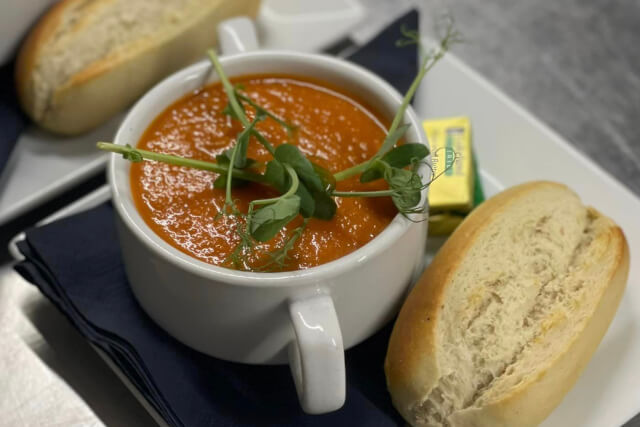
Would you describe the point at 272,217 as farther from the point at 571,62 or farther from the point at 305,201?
the point at 571,62

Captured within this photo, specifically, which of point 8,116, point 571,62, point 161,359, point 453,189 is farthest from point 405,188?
point 571,62

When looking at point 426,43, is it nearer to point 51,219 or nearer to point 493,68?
point 493,68

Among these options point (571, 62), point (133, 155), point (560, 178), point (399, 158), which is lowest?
point (571, 62)

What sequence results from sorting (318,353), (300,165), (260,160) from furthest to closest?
(260,160), (300,165), (318,353)

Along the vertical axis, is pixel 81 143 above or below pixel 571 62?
above

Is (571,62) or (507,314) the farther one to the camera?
(571,62)

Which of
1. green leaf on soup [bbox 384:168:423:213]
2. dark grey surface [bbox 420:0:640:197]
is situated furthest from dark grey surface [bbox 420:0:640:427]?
green leaf on soup [bbox 384:168:423:213]

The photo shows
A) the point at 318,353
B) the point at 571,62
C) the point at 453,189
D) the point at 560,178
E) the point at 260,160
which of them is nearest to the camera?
the point at 318,353
